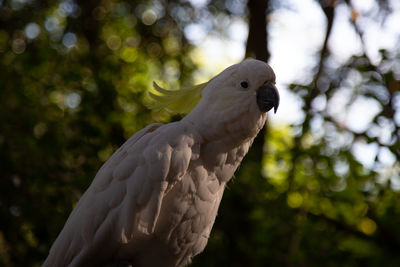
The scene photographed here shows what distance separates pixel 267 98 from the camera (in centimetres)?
155

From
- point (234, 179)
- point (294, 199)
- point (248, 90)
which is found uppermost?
point (248, 90)

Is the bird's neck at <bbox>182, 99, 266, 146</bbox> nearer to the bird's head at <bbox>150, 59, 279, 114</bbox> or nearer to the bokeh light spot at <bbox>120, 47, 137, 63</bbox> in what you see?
the bird's head at <bbox>150, 59, 279, 114</bbox>

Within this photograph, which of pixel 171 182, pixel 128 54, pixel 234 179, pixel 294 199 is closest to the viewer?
pixel 171 182

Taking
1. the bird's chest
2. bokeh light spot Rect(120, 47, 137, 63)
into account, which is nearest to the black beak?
the bird's chest

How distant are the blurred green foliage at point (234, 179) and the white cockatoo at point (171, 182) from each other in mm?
1093

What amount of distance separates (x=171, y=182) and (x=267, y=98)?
0.47m

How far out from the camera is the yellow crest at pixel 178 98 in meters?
1.80

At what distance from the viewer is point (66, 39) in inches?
148

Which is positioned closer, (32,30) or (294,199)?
(294,199)

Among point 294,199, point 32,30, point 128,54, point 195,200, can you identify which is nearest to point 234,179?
point 294,199

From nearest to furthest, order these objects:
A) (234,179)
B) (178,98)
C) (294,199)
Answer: (178,98)
(234,179)
(294,199)

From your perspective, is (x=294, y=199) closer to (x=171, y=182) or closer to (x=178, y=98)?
(x=178, y=98)

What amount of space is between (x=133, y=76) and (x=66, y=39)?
2.23 feet

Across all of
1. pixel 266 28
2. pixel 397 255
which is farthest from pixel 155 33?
pixel 397 255
